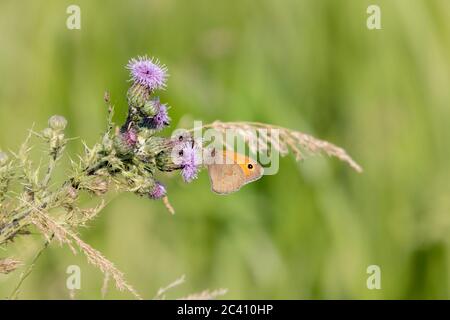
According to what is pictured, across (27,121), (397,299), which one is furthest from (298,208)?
(27,121)

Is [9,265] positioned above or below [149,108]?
below

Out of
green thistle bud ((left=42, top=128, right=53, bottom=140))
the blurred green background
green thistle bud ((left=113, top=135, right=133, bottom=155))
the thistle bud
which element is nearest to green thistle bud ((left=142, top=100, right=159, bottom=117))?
green thistle bud ((left=113, top=135, right=133, bottom=155))

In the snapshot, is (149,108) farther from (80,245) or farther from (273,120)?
(273,120)

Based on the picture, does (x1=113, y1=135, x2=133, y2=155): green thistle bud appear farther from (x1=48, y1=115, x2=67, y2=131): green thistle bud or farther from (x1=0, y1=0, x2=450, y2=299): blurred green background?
(x1=0, y1=0, x2=450, y2=299): blurred green background

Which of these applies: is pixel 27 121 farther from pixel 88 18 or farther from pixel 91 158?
pixel 91 158

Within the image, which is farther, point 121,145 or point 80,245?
point 121,145

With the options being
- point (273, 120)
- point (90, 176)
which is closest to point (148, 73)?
point (90, 176)
